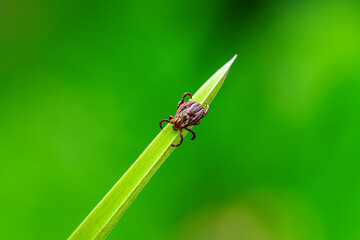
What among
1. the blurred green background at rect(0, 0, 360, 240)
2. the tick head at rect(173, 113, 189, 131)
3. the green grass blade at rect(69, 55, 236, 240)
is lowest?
the green grass blade at rect(69, 55, 236, 240)

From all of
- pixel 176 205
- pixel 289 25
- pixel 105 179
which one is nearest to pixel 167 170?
pixel 176 205

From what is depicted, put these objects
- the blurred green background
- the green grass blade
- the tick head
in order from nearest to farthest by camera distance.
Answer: the green grass blade < the tick head < the blurred green background

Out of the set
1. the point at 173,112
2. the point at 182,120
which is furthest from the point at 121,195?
the point at 173,112

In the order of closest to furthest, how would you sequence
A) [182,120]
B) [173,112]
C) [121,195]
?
[121,195]
[182,120]
[173,112]

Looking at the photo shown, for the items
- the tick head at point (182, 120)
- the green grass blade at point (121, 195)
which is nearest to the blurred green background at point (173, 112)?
the tick head at point (182, 120)

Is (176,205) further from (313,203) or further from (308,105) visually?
(308,105)

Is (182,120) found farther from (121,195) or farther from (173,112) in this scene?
(173,112)

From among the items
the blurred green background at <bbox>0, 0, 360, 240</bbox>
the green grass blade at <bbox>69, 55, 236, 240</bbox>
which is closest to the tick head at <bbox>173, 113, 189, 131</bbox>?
the green grass blade at <bbox>69, 55, 236, 240</bbox>

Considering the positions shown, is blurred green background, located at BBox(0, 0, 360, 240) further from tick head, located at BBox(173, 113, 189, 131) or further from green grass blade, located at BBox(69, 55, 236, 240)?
green grass blade, located at BBox(69, 55, 236, 240)

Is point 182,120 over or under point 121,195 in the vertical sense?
over
